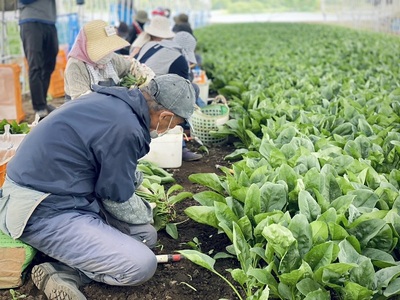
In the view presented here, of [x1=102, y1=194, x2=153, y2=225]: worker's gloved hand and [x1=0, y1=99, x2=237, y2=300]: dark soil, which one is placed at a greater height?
[x1=102, y1=194, x2=153, y2=225]: worker's gloved hand

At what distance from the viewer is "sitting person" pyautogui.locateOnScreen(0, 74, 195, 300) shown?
11.2 feet

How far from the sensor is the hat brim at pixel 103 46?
5.11 meters

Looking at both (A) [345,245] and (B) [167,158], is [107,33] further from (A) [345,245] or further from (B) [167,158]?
(A) [345,245]

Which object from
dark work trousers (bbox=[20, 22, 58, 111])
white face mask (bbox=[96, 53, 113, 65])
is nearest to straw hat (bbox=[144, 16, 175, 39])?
dark work trousers (bbox=[20, 22, 58, 111])

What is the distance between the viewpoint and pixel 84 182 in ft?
11.6

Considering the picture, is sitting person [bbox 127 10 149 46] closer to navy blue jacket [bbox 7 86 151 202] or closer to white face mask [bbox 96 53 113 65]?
white face mask [bbox 96 53 113 65]

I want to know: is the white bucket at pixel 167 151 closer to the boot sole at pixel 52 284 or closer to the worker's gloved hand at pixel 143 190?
the worker's gloved hand at pixel 143 190

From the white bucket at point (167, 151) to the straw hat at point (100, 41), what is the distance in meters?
1.01

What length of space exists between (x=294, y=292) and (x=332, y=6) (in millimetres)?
51245

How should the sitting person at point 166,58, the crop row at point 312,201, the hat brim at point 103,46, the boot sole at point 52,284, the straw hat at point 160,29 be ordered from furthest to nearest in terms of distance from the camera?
1. the straw hat at point 160,29
2. the sitting person at point 166,58
3. the hat brim at point 103,46
4. the boot sole at point 52,284
5. the crop row at point 312,201

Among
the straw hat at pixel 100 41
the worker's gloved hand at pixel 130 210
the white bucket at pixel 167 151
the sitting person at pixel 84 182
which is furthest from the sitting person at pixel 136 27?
the sitting person at pixel 84 182

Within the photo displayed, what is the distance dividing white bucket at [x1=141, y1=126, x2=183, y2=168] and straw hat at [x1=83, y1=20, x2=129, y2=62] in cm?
101

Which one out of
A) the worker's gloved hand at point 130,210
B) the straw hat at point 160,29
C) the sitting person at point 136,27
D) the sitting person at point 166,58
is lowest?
the sitting person at point 136,27

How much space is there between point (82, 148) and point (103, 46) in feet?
6.39
